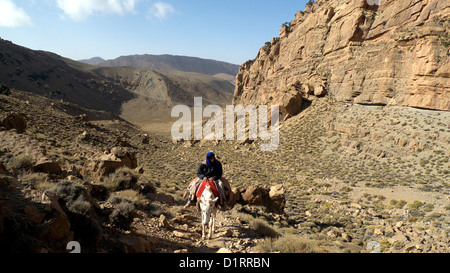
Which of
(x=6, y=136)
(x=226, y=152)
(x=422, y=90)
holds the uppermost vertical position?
(x=422, y=90)

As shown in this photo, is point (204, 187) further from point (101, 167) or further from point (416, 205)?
point (416, 205)

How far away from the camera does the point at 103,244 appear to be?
514cm

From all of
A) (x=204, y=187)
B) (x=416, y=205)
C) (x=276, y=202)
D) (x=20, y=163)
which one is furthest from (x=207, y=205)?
(x=416, y=205)

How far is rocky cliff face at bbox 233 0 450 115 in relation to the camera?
2256 cm

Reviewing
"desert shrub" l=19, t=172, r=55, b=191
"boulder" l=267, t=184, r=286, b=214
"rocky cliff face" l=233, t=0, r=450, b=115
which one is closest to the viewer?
"desert shrub" l=19, t=172, r=55, b=191

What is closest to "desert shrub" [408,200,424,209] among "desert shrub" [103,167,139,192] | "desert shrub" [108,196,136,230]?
"desert shrub" [108,196,136,230]

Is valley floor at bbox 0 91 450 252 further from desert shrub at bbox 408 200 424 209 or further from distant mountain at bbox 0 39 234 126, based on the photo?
distant mountain at bbox 0 39 234 126

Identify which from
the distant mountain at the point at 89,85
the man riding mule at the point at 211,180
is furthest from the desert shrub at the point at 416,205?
the distant mountain at the point at 89,85

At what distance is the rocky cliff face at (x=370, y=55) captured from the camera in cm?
2256

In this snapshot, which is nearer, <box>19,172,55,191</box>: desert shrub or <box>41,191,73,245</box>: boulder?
<box>41,191,73,245</box>: boulder

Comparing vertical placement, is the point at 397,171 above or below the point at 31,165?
below
